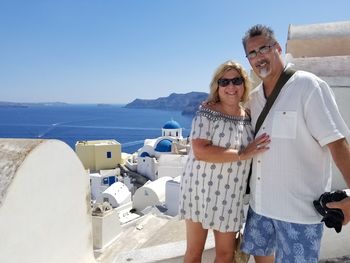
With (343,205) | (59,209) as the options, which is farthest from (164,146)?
(343,205)

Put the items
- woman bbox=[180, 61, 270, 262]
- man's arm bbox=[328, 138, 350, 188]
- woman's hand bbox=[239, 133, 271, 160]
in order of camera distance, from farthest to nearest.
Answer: woman bbox=[180, 61, 270, 262]
woman's hand bbox=[239, 133, 271, 160]
man's arm bbox=[328, 138, 350, 188]

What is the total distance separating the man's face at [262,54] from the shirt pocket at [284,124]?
258mm

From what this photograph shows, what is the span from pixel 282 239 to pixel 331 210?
33 centimetres

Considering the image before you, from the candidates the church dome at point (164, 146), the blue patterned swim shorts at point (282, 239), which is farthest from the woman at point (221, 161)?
the church dome at point (164, 146)

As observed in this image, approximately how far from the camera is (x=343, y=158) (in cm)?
170

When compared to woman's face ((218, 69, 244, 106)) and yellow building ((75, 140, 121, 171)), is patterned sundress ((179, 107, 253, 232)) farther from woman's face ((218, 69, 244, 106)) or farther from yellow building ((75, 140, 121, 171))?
yellow building ((75, 140, 121, 171))

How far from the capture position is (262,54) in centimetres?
194

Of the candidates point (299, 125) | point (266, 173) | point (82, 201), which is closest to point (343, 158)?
point (299, 125)

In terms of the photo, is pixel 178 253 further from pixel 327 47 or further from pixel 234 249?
pixel 327 47

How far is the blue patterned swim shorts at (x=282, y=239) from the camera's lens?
184cm

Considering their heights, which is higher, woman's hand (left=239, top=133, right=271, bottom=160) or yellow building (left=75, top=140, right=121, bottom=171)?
woman's hand (left=239, top=133, right=271, bottom=160)

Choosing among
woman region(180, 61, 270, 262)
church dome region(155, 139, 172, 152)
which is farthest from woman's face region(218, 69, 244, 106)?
church dome region(155, 139, 172, 152)

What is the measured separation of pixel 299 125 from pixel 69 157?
1.36m

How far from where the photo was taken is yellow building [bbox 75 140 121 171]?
26.5 metres
